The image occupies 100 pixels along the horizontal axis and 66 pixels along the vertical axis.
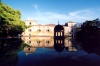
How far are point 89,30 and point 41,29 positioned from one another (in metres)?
20.1

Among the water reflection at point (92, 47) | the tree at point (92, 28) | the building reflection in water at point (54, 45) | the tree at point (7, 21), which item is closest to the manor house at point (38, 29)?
the tree at point (92, 28)

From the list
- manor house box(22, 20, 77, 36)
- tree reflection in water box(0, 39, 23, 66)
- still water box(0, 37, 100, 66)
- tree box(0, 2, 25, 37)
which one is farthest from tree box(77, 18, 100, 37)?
tree reflection in water box(0, 39, 23, 66)

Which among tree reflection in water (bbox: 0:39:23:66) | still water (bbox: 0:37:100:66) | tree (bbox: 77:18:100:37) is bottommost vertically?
still water (bbox: 0:37:100:66)

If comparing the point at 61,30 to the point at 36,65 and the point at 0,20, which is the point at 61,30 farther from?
the point at 36,65

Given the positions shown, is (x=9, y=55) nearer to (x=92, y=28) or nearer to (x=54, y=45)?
(x=54, y=45)

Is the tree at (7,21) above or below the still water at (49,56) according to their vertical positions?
above

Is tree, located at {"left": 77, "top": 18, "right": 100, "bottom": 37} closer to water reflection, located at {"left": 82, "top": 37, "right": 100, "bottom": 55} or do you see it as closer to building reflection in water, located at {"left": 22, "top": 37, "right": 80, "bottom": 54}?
building reflection in water, located at {"left": 22, "top": 37, "right": 80, "bottom": 54}

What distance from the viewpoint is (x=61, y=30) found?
2245 inches

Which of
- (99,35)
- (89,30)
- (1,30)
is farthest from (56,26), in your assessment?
(1,30)

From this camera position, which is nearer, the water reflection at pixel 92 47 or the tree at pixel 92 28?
the water reflection at pixel 92 47

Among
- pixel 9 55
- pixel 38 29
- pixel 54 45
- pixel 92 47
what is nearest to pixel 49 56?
pixel 9 55

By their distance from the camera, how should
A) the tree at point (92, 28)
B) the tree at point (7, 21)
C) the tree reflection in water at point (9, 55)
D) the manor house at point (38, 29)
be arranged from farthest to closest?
the manor house at point (38, 29)
the tree at point (92, 28)
the tree at point (7, 21)
the tree reflection in water at point (9, 55)

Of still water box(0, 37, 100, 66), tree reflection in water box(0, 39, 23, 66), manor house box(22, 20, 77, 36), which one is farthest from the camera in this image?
manor house box(22, 20, 77, 36)

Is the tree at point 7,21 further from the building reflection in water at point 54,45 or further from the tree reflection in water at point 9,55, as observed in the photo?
the tree reflection in water at point 9,55
